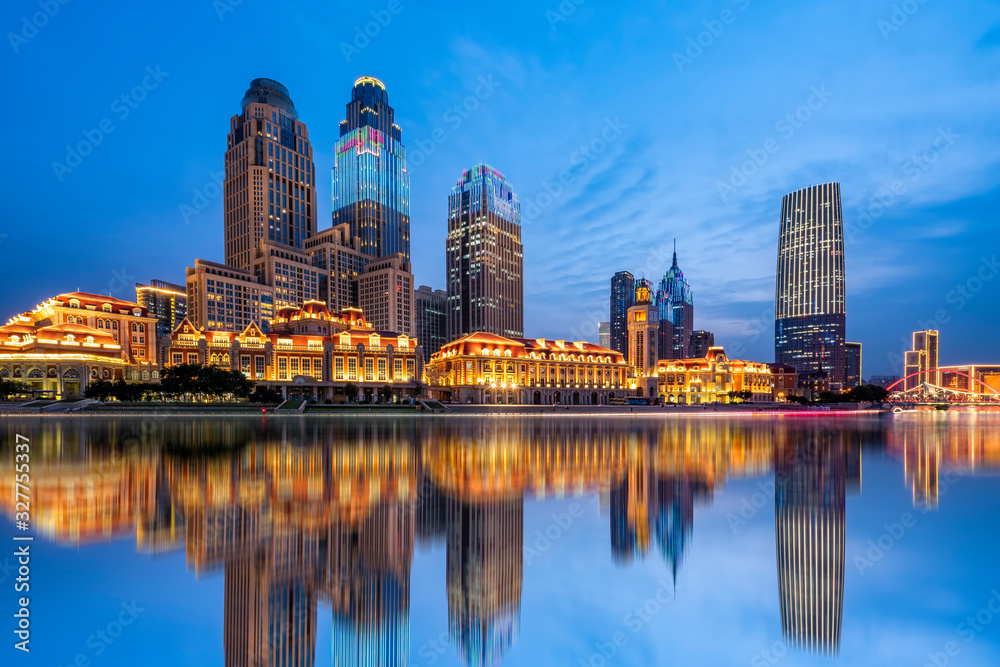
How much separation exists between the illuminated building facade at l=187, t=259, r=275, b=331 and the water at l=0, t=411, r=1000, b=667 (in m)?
137

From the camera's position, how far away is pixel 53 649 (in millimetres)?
6543

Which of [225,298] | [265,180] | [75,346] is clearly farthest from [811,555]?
[265,180]

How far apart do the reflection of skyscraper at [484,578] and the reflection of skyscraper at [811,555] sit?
406cm

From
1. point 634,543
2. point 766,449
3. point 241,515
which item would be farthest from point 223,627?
point 766,449

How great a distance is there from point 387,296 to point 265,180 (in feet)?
180

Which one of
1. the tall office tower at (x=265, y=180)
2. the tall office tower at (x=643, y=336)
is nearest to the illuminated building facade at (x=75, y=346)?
the tall office tower at (x=265, y=180)

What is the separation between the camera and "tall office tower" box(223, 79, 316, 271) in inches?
6535

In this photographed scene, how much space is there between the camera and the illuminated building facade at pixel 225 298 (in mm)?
139000

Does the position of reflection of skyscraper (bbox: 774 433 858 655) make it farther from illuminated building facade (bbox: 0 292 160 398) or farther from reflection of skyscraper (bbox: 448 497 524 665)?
illuminated building facade (bbox: 0 292 160 398)

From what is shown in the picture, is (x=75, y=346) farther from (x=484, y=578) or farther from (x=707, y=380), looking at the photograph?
(x=707, y=380)

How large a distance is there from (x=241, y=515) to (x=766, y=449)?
28.1 metres

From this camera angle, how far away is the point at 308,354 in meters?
110

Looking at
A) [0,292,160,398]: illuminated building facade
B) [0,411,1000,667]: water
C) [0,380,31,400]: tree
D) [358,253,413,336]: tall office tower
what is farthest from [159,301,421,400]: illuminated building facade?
[0,411,1000,667]: water

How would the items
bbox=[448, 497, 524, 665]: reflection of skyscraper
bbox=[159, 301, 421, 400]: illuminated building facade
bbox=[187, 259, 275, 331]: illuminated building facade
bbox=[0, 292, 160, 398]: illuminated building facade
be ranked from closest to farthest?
bbox=[448, 497, 524, 665]: reflection of skyscraper
bbox=[0, 292, 160, 398]: illuminated building facade
bbox=[159, 301, 421, 400]: illuminated building facade
bbox=[187, 259, 275, 331]: illuminated building facade
